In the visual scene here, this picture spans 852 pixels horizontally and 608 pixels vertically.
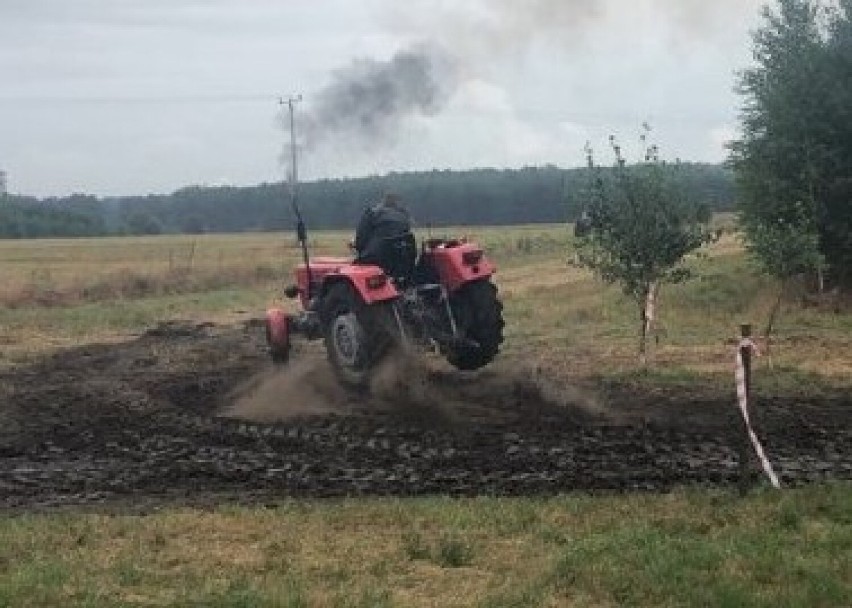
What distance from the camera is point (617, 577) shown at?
654 cm

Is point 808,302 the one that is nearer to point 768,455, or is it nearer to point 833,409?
point 833,409

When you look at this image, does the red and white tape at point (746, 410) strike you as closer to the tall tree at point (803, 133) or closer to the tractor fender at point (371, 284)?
the tractor fender at point (371, 284)

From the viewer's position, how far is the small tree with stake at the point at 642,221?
1547 centimetres

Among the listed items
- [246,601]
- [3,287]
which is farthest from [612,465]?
[3,287]

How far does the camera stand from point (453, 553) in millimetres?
7203

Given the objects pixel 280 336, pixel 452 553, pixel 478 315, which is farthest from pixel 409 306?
pixel 452 553

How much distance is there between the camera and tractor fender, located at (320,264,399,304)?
1265 cm

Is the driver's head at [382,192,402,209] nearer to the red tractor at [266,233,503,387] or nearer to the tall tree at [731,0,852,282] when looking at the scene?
the red tractor at [266,233,503,387]

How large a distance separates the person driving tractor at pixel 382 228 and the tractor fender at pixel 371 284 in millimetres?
202

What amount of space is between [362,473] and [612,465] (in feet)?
6.52

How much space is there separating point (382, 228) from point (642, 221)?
4073mm

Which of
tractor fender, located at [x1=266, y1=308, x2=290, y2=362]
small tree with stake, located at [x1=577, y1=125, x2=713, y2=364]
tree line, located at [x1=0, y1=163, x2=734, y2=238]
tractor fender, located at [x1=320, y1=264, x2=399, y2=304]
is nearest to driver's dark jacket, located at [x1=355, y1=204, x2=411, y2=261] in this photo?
tractor fender, located at [x1=320, y1=264, x2=399, y2=304]

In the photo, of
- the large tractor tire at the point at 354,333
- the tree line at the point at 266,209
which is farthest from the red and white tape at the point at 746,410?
the tree line at the point at 266,209

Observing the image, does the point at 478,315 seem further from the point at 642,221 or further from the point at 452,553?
the point at 452,553
